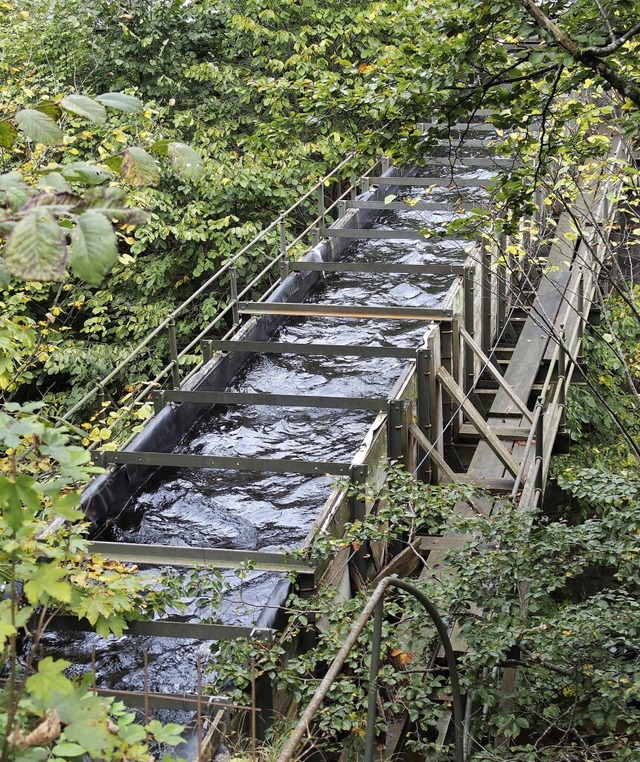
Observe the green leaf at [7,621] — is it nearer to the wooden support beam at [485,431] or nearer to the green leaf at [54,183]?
the green leaf at [54,183]

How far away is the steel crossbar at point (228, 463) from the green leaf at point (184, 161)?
426 centimetres

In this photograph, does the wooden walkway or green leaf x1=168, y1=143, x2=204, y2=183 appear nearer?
green leaf x1=168, y1=143, x2=204, y2=183

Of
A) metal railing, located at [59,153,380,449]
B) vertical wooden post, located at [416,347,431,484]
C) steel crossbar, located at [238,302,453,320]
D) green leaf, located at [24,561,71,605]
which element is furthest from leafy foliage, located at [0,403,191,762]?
steel crossbar, located at [238,302,453,320]

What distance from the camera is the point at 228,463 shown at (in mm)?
7227

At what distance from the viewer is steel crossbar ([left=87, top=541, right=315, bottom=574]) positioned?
6.04 meters

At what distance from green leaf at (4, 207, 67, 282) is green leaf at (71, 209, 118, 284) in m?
0.04

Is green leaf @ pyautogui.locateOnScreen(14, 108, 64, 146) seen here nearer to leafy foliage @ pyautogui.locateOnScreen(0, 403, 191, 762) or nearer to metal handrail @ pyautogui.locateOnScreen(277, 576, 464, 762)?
leafy foliage @ pyautogui.locateOnScreen(0, 403, 191, 762)

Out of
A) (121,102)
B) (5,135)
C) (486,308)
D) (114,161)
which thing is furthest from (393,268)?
(121,102)

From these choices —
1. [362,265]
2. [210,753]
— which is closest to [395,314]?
[362,265]

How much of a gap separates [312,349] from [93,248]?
7181 millimetres

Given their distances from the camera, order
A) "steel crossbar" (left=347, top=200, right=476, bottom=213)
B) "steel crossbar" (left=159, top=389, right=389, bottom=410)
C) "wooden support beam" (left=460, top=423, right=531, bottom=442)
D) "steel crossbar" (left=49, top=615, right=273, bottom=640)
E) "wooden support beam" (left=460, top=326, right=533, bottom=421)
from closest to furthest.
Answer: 1. "steel crossbar" (left=49, top=615, right=273, bottom=640)
2. "steel crossbar" (left=159, top=389, right=389, bottom=410)
3. "wooden support beam" (left=460, top=326, right=533, bottom=421)
4. "wooden support beam" (left=460, top=423, right=531, bottom=442)
5. "steel crossbar" (left=347, top=200, right=476, bottom=213)

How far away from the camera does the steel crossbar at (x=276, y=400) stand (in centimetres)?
799

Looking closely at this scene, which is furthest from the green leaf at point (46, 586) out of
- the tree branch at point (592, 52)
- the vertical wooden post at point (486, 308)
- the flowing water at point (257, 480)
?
the vertical wooden post at point (486, 308)

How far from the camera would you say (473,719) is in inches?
224
